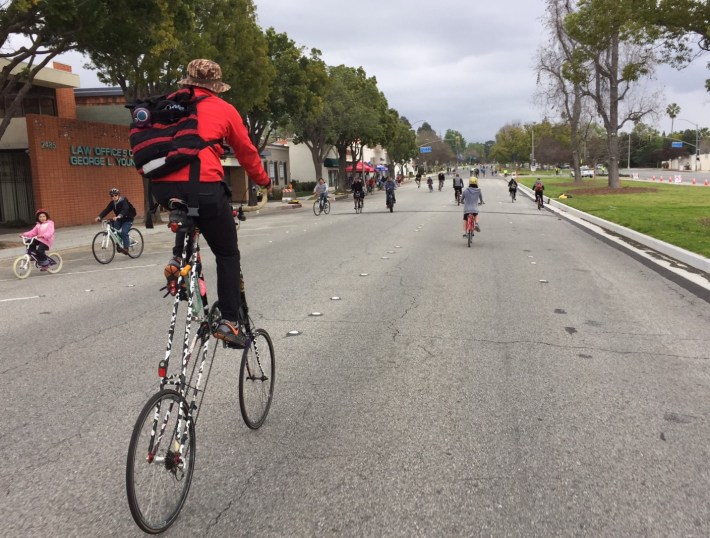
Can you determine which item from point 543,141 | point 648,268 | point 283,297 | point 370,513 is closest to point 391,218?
point 648,268

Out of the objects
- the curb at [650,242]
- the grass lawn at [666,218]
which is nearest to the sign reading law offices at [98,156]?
the curb at [650,242]

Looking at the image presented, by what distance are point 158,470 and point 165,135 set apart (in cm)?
168

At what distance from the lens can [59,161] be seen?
21.9 metres

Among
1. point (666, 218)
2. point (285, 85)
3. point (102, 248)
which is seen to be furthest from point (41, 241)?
point (285, 85)

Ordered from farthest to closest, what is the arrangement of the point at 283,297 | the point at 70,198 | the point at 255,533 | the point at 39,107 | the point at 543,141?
the point at 543,141
the point at 39,107
the point at 70,198
the point at 283,297
the point at 255,533

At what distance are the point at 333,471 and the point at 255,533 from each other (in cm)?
69

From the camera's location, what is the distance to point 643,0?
1480cm

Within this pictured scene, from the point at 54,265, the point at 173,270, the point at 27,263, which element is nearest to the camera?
the point at 173,270

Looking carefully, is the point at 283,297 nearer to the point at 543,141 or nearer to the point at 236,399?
the point at 236,399

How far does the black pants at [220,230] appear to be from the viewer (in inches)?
124

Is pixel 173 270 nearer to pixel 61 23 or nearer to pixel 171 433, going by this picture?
pixel 171 433

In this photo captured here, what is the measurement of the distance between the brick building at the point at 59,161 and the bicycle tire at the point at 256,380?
18478 mm

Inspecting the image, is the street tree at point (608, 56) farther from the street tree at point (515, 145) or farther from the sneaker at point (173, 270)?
the street tree at point (515, 145)

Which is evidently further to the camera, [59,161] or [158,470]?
[59,161]
